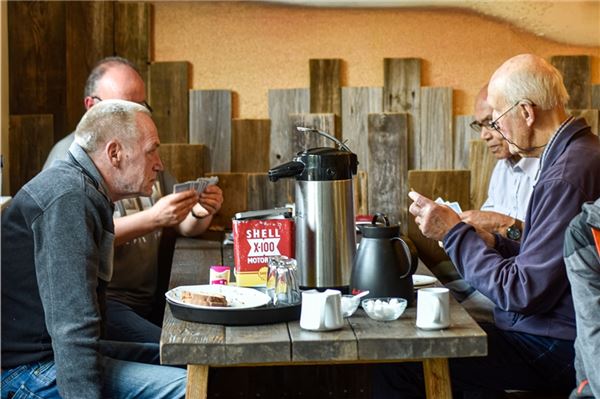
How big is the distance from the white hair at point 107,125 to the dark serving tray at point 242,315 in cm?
58

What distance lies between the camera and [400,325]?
216 centimetres

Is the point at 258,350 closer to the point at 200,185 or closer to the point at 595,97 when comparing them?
the point at 200,185

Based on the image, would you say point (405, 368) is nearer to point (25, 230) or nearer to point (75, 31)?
point (25, 230)

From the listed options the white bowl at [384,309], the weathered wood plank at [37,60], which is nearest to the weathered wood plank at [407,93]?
the weathered wood plank at [37,60]

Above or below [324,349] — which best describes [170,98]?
above

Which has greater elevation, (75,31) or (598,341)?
(75,31)

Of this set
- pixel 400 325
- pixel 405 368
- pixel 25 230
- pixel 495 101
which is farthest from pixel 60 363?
pixel 495 101

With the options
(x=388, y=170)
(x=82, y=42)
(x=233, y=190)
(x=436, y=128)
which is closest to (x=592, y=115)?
(x=436, y=128)

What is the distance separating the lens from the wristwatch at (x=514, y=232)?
334 cm

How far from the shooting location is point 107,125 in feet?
8.39

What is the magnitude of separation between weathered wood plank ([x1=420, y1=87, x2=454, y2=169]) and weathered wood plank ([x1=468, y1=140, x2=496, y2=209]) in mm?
97

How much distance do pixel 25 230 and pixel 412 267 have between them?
95cm

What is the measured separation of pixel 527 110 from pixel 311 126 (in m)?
1.51

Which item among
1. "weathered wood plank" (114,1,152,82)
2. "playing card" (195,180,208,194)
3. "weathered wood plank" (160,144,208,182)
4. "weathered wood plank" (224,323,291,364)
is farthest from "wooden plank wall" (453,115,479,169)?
"weathered wood plank" (224,323,291,364)
